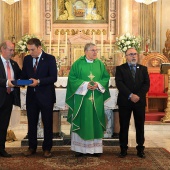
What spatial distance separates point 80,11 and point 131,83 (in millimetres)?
8483

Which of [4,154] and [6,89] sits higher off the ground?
[6,89]

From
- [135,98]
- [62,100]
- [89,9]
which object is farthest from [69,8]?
[135,98]

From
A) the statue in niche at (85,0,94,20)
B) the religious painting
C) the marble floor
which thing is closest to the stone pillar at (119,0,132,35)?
the religious painting

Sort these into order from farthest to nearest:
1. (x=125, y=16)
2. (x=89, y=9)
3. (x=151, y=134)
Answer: (x=89, y=9) < (x=125, y=16) < (x=151, y=134)

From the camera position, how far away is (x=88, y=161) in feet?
19.9

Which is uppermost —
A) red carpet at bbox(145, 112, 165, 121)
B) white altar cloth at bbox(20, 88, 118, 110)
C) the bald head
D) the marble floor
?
the bald head

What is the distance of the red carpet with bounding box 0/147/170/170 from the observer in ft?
18.6

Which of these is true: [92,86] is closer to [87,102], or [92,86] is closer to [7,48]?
[87,102]

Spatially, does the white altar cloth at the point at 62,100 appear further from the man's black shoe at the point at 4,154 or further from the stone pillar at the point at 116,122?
the man's black shoe at the point at 4,154

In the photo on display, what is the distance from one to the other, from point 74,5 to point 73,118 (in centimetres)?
862

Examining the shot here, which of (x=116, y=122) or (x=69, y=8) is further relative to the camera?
(x=69, y=8)

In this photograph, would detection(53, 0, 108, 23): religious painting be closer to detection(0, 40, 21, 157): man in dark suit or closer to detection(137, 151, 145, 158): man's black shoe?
detection(0, 40, 21, 157): man in dark suit

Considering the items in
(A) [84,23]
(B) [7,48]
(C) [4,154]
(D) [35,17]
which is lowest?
(C) [4,154]

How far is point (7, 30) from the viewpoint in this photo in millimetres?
14117
